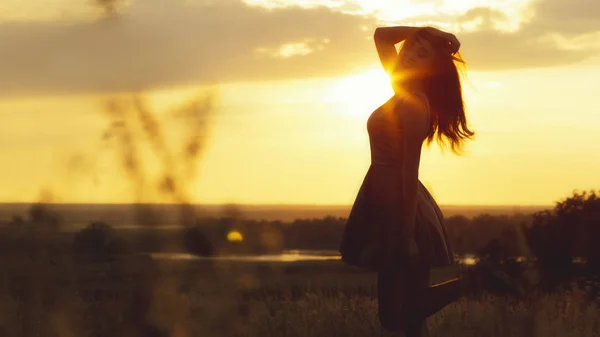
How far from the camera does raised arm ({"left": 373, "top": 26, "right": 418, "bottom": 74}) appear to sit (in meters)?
6.59

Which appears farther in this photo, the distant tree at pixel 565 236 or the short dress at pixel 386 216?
the distant tree at pixel 565 236

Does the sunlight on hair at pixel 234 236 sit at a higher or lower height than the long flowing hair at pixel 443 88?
lower

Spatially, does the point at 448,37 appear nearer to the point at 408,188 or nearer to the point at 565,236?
the point at 408,188

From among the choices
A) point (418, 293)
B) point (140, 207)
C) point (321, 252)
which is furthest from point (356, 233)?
point (321, 252)

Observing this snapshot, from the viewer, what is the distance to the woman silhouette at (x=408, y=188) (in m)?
6.10

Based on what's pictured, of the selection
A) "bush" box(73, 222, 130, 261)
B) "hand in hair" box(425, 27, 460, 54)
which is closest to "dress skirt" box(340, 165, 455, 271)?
"hand in hair" box(425, 27, 460, 54)

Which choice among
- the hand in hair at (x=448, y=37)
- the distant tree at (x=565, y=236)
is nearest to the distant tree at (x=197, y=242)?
the hand in hair at (x=448, y=37)

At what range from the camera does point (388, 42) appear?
6.65m

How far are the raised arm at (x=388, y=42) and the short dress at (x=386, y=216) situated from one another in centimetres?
53

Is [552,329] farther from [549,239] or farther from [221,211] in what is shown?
[549,239]

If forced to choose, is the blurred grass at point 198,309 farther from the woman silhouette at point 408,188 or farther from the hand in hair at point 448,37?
the hand in hair at point 448,37

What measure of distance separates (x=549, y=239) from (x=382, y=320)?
315 inches

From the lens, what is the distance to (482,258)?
14.5 meters

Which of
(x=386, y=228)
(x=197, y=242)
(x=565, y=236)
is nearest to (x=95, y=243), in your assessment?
(x=197, y=242)
